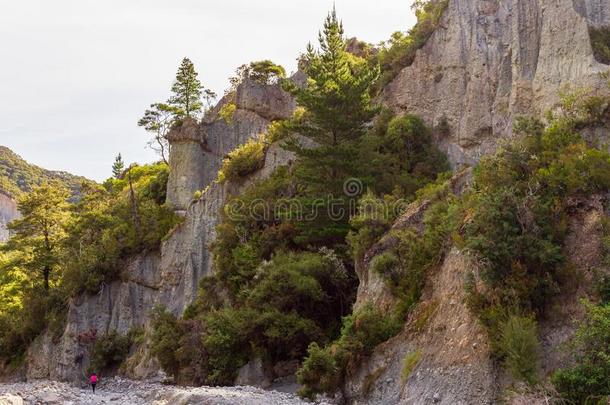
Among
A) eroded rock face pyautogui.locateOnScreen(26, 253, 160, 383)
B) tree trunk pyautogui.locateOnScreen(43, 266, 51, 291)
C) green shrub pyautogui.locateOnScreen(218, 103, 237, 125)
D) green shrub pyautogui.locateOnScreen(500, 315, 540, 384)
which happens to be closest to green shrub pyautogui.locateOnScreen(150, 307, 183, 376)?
eroded rock face pyautogui.locateOnScreen(26, 253, 160, 383)

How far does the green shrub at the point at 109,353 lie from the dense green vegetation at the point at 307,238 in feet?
30.8

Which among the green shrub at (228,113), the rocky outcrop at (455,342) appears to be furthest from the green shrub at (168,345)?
the green shrub at (228,113)

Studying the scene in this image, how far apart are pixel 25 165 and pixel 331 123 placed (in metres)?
109

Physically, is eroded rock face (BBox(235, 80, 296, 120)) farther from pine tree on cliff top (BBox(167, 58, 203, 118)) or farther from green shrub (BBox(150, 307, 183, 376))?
green shrub (BBox(150, 307, 183, 376))

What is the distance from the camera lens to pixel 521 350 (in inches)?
569

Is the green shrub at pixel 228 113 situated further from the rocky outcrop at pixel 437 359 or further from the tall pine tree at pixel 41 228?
Answer: the rocky outcrop at pixel 437 359

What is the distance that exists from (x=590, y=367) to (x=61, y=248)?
41.3 metres

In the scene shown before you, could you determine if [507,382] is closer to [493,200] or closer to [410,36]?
[493,200]

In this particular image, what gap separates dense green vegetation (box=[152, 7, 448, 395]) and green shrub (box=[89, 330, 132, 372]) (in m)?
9.39

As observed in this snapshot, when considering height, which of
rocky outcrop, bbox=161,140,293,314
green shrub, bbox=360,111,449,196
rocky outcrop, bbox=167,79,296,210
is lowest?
rocky outcrop, bbox=161,140,293,314

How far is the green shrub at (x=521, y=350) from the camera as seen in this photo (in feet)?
47.0

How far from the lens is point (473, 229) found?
17.5 m

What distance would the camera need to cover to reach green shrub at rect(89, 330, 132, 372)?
40.9m

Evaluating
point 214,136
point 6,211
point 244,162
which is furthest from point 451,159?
point 6,211
